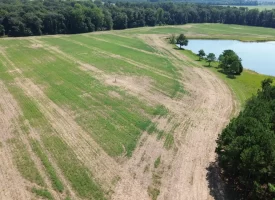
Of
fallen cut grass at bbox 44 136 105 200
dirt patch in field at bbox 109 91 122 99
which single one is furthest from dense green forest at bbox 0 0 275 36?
fallen cut grass at bbox 44 136 105 200

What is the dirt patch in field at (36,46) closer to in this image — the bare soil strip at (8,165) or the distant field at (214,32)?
the bare soil strip at (8,165)

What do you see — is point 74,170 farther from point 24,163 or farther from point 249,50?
point 249,50

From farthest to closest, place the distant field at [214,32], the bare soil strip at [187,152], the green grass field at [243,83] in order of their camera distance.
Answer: the distant field at [214,32]
the green grass field at [243,83]
the bare soil strip at [187,152]

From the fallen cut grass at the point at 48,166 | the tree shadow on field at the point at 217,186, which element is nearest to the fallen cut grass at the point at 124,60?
the tree shadow on field at the point at 217,186

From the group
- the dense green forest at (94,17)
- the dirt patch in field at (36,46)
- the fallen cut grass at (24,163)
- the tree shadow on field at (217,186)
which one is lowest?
the tree shadow on field at (217,186)

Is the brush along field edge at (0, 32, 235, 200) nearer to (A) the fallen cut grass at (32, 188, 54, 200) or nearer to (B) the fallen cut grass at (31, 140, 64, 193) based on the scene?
(A) the fallen cut grass at (32, 188, 54, 200)

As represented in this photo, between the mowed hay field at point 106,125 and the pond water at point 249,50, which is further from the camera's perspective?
the pond water at point 249,50
